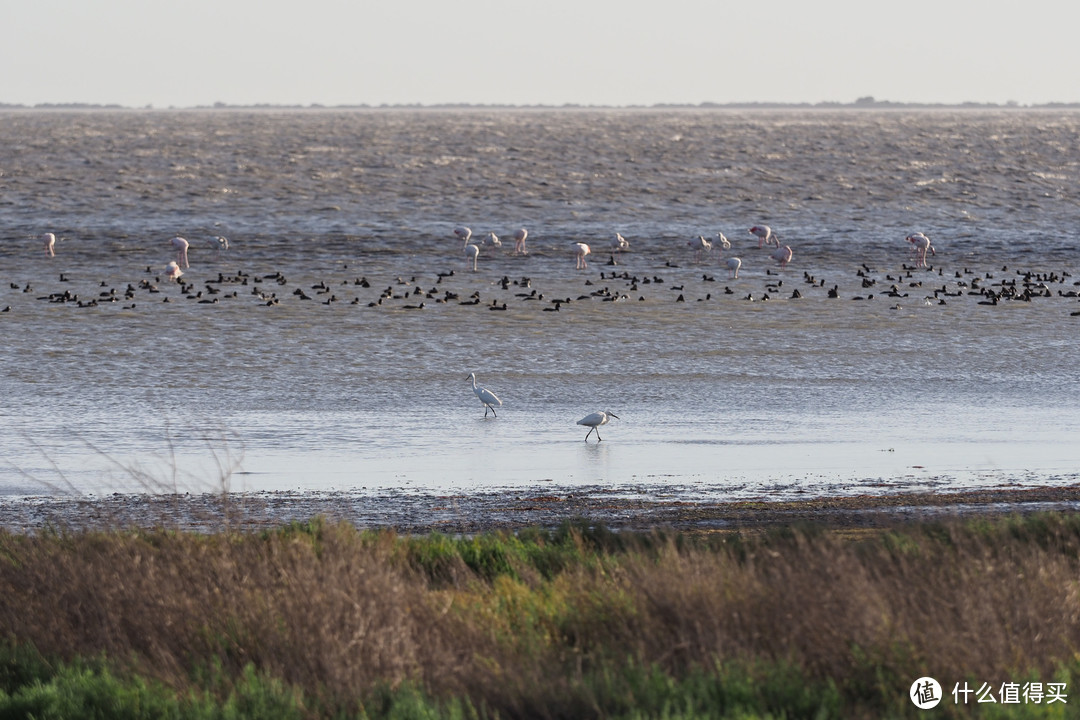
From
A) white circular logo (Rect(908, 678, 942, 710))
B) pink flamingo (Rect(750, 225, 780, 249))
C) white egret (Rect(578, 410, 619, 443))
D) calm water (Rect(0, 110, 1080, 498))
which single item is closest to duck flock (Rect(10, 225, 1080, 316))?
calm water (Rect(0, 110, 1080, 498))

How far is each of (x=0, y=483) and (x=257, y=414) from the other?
398 cm

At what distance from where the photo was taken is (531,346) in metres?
22.0

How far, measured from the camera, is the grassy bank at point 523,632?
642 centimetres

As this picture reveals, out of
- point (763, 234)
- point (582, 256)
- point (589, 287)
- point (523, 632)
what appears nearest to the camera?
point (523, 632)

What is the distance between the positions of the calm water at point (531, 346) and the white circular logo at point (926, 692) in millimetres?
4410

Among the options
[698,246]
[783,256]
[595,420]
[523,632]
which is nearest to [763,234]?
[698,246]

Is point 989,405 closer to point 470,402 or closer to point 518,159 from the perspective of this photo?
point 470,402

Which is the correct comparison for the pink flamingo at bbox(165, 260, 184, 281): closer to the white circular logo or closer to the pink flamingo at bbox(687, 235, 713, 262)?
the pink flamingo at bbox(687, 235, 713, 262)

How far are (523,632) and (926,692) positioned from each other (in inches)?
83.1

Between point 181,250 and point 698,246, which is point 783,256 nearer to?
point 698,246

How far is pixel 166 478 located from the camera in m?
12.7

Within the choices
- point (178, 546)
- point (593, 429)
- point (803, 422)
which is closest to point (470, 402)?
point (593, 429)

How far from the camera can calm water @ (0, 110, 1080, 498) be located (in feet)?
45.9

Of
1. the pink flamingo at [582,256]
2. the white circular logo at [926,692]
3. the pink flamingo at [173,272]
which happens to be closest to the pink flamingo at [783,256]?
the pink flamingo at [582,256]
